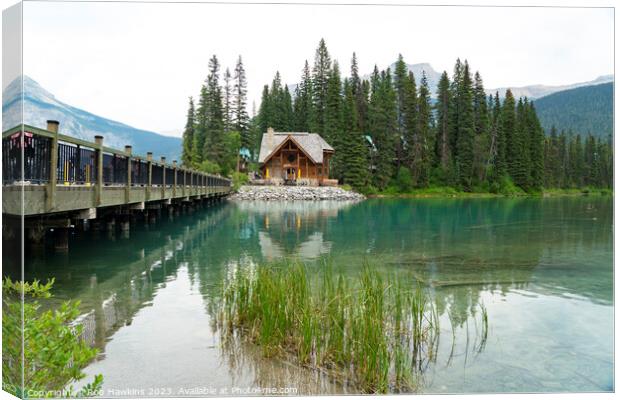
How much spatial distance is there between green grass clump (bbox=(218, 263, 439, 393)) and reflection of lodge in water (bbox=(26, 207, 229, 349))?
1.30 m

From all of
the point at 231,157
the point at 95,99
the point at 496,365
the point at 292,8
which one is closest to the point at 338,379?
the point at 496,365

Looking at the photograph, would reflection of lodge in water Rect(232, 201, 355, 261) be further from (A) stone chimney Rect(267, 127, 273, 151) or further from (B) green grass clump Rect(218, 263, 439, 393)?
(A) stone chimney Rect(267, 127, 273, 151)

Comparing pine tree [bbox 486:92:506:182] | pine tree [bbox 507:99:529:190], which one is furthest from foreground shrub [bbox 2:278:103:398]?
pine tree [bbox 486:92:506:182]

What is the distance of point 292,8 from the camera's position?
4371mm

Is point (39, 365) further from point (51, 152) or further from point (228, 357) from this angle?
point (51, 152)

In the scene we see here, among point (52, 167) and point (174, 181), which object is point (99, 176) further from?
point (174, 181)

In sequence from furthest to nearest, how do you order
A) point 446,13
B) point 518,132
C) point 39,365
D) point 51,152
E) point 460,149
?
point 460,149, point 518,132, point 51,152, point 446,13, point 39,365

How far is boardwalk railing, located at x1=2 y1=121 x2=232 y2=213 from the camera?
3.74 meters

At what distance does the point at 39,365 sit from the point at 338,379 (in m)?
2.15

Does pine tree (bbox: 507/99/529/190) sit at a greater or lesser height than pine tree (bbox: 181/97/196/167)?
lesser

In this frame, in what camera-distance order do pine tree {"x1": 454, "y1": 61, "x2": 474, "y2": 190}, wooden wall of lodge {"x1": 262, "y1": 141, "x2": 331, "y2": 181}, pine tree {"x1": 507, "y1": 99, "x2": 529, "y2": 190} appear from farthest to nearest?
wooden wall of lodge {"x1": 262, "y1": 141, "x2": 331, "y2": 181}, pine tree {"x1": 454, "y1": 61, "x2": 474, "y2": 190}, pine tree {"x1": 507, "y1": 99, "x2": 529, "y2": 190}

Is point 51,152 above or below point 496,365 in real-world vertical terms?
above

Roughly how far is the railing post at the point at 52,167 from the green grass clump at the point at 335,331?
335cm

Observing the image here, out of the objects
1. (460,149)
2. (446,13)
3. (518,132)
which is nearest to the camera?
(446,13)
